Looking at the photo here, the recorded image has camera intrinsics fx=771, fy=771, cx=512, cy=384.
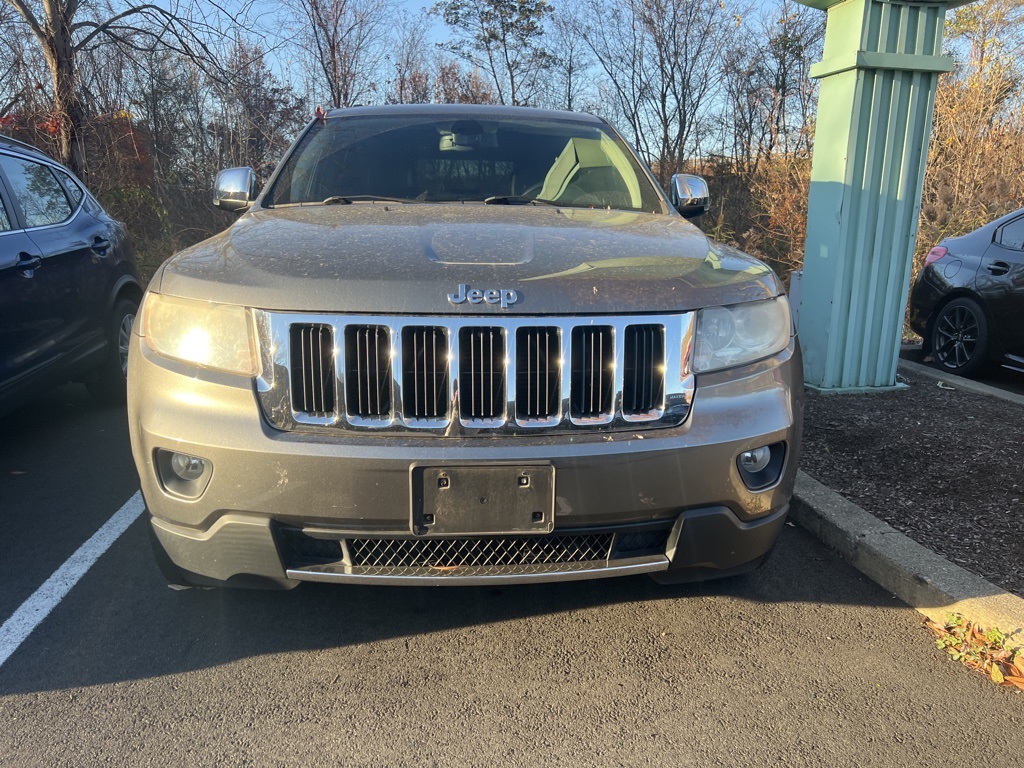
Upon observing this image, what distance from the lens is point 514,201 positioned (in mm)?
3393

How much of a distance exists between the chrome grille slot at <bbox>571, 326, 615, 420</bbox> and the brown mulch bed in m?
1.73

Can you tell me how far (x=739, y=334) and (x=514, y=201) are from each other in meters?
1.39

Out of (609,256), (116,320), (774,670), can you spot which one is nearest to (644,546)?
(774,670)

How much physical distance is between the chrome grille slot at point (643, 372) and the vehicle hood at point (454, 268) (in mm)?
83

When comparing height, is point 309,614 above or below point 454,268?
below

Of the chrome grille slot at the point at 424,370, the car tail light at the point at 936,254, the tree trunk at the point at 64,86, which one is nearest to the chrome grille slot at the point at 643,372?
the chrome grille slot at the point at 424,370

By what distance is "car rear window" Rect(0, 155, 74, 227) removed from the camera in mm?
4395

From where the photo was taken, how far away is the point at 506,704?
224 centimetres

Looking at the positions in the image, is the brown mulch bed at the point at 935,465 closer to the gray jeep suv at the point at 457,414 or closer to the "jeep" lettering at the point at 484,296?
the gray jeep suv at the point at 457,414

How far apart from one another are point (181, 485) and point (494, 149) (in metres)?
2.26

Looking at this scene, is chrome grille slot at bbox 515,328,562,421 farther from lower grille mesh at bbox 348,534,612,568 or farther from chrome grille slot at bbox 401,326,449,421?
lower grille mesh at bbox 348,534,612,568

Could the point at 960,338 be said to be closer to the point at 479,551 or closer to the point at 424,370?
the point at 479,551

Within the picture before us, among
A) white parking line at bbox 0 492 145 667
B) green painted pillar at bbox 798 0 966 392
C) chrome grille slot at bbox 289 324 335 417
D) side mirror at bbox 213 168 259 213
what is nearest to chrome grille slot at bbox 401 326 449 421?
chrome grille slot at bbox 289 324 335 417

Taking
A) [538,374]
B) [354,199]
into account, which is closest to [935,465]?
[538,374]
